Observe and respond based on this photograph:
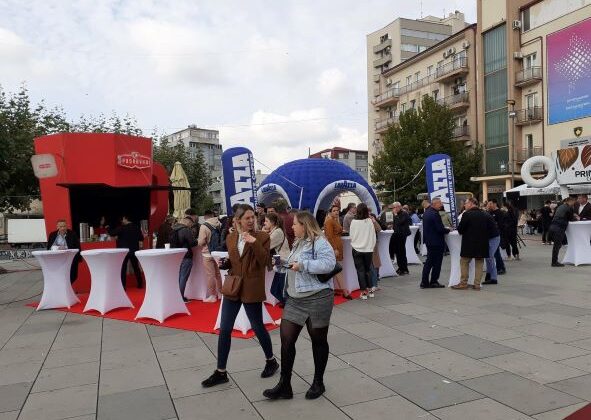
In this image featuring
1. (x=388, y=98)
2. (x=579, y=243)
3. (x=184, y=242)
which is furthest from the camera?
(x=388, y=98)

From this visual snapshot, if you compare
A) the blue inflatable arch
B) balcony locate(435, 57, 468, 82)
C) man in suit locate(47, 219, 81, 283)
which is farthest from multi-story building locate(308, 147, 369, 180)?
man in suit locate(47, 219, 81, 283)

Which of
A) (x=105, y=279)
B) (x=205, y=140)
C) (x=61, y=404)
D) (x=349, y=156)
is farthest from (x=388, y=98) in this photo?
(x=205, y=140)

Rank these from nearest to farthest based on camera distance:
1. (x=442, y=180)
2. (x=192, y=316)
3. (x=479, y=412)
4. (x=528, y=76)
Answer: (x=479, y=412) → (x=192, y=316) → (x=442, y=180) → (x=528, y=76)

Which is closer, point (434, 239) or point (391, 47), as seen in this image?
point (434, 239)

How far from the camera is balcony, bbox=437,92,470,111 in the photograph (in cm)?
4128

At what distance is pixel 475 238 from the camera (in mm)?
9117

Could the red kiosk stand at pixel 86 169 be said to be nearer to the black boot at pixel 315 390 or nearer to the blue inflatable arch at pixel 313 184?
the black boot at pixel 315 390

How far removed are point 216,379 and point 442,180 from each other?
490 inches

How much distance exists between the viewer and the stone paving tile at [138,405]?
13.1 feet

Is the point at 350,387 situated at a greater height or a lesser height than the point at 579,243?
lesser

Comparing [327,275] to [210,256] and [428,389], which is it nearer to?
[428,389]

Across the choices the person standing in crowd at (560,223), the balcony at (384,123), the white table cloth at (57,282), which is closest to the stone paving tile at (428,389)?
the white table cloth at (57,282)

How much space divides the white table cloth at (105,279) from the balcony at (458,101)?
3685 centimetres

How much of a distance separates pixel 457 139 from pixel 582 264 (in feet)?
101
